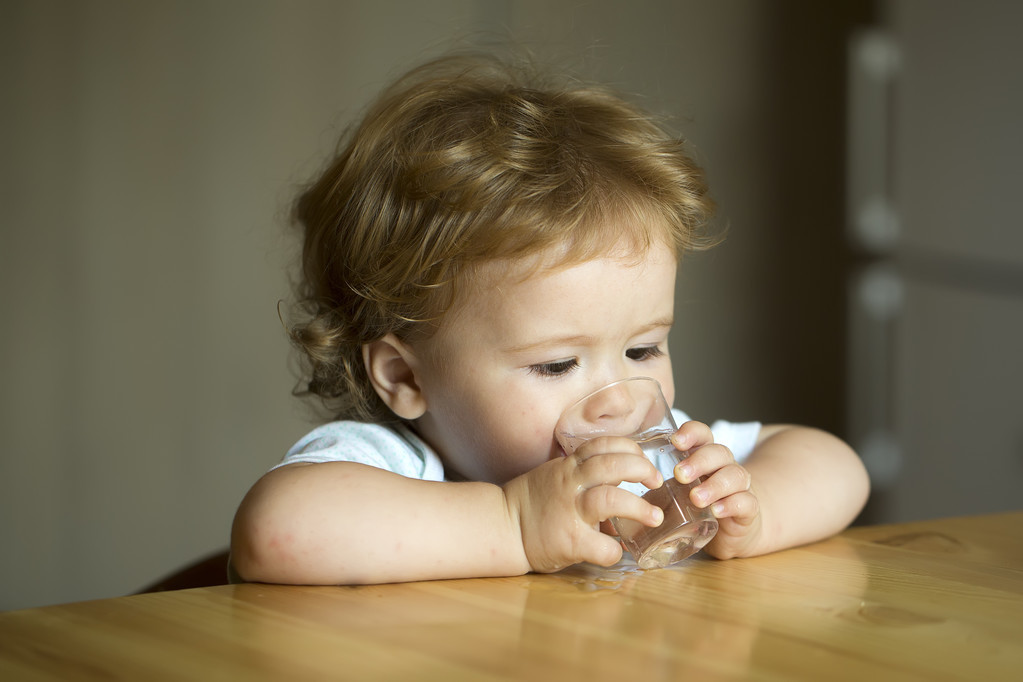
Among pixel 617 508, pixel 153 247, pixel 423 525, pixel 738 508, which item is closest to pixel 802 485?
pixel 738 508

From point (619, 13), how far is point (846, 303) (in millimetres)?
1249

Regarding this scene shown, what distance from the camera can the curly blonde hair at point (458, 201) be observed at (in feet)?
3.01

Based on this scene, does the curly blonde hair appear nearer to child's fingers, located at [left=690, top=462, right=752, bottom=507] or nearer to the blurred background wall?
child's fingers, located at [left=690, top=462, right=752, bottom=507]

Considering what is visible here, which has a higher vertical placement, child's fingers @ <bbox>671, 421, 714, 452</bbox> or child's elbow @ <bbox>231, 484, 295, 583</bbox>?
child's fingers @ <bbox>671, 421, 714, 452</bbox>

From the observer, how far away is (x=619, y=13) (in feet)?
10.3

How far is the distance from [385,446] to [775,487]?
1.28ft

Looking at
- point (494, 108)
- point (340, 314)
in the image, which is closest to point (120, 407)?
point (340, 314)

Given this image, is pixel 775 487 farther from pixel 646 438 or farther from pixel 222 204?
pixel 222 204

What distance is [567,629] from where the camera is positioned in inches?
21.0

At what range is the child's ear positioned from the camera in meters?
1.01

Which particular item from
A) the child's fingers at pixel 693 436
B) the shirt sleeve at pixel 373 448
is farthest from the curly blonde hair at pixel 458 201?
the child's fingers at pixel 693 436

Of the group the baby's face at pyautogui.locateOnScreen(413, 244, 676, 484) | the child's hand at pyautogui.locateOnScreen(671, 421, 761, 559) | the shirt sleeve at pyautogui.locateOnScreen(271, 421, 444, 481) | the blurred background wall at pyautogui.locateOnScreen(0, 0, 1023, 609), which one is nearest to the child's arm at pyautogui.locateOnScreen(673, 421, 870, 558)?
the child's hand at pyautogui.locateOnScreen(671, 421, 761, 559)

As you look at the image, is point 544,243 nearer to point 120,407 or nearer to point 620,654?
point 620,654

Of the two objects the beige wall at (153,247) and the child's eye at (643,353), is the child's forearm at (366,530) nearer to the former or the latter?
the child's eye at (643,353)
